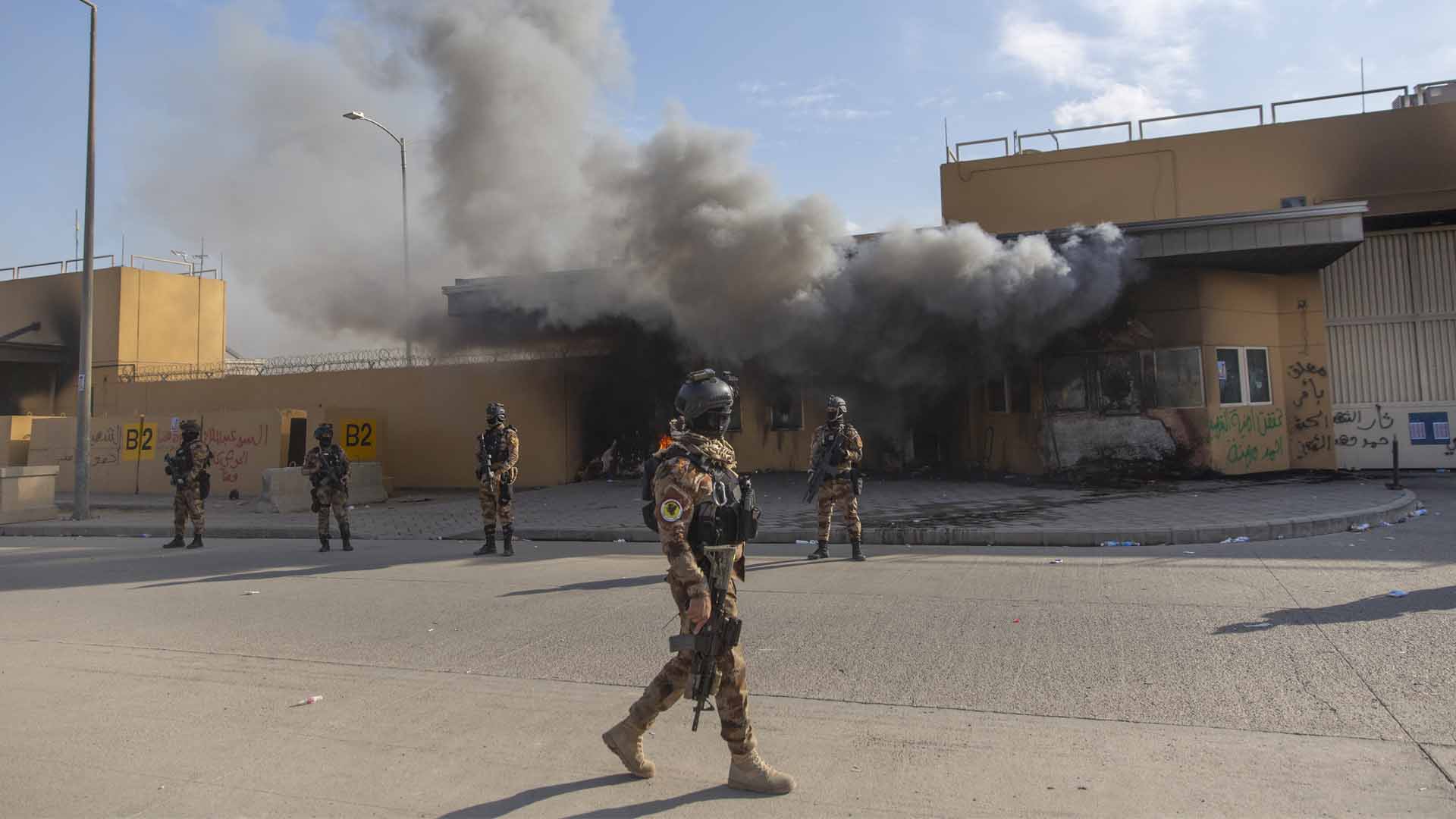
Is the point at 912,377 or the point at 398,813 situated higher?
the point at 912,377

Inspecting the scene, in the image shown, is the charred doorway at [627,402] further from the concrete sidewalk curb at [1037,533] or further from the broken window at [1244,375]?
the broken window at [1244,375]

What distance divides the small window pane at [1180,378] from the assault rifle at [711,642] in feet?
42.6

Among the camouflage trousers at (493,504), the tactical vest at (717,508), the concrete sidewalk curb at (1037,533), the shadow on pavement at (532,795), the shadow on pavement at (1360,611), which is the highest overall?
the tactical vest at (717,508)

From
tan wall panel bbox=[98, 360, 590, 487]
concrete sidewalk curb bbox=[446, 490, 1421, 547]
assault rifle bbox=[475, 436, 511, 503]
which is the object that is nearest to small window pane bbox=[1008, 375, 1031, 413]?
concrete sidewalk curb bbox=[446, 490, 1421, 547]

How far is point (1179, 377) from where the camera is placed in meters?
14.1

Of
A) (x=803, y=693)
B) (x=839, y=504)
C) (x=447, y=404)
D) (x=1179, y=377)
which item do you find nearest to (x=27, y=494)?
(x=447, y=404)

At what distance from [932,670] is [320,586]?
5371 mm

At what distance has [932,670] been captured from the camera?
4.46 meters

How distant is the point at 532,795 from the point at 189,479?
30.2 feet

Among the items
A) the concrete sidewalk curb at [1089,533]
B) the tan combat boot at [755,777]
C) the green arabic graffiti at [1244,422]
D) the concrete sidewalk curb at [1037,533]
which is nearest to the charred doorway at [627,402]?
the concrete sidewalk curb at [1037,533]

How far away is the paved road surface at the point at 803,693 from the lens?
10.1 ft

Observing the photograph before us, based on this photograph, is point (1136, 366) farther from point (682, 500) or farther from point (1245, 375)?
point (682, 500)

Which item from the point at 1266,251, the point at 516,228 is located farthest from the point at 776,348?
the point at 1266,251

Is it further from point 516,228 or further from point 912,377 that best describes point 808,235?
point 516,228
